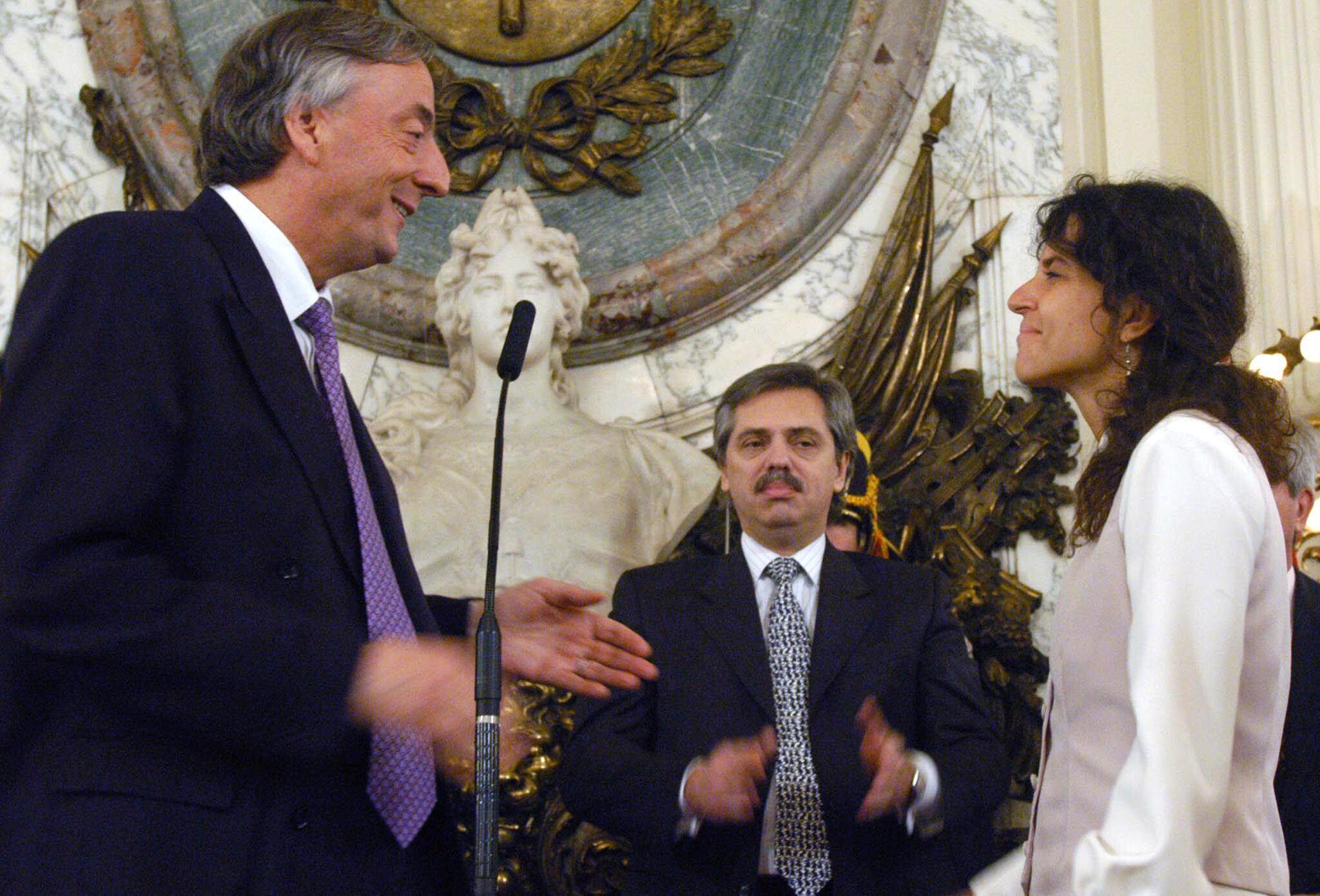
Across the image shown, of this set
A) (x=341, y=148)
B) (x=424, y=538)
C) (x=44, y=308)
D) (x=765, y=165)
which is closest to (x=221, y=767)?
(x=44, y=308)

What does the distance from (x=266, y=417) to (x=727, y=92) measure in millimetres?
3748

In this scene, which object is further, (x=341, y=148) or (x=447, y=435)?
(x=447, y=435)

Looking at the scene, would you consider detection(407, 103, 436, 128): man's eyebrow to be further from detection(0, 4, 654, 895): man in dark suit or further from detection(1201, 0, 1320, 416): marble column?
detection(1201, 0, 1320, 416): marble column

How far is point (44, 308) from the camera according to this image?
184 centimetres

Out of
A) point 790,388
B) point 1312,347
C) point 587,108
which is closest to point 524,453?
point 790,388

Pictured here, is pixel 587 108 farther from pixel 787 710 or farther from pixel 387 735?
pixel 387 735

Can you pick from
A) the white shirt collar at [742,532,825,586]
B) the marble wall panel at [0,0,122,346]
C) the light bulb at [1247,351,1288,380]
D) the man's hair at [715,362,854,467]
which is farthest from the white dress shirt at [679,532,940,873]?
the marble wall panel at [0,0,122,346]

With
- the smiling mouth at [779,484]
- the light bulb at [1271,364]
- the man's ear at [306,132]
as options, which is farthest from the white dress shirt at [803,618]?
the light bulb at [1271,364]

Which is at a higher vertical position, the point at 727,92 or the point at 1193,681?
the point at 727,92

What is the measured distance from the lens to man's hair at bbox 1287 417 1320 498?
352cm

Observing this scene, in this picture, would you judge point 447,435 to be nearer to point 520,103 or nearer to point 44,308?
point 520,103

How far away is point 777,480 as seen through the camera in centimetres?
356

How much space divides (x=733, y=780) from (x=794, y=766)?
0.53 metres

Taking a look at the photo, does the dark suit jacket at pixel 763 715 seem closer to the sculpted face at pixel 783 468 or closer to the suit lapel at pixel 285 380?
the sculpted face at pixel 783 468
